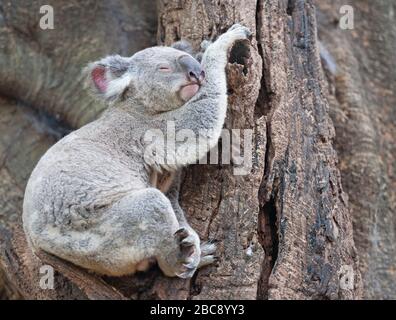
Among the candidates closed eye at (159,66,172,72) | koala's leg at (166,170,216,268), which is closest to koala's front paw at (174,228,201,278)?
koala's leg at (166,170,216,268)

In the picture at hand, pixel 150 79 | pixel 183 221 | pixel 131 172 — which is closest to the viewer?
pixel 183 221

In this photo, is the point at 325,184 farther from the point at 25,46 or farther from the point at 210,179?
the point at 25,46

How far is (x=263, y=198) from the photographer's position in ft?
17.4

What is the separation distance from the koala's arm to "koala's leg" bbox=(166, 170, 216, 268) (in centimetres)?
28

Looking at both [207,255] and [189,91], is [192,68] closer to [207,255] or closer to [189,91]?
[189,91]

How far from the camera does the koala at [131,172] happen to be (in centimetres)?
478

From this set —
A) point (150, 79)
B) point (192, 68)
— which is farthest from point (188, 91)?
point (150, 79)

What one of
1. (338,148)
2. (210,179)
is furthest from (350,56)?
(210,179)

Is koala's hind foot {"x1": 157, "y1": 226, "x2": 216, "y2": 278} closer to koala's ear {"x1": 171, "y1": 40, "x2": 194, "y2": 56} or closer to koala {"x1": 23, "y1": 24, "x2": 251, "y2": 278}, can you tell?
koala {"x1": 23, "y1": 24, "x2": 251, "y2": 278}

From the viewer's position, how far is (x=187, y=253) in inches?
189

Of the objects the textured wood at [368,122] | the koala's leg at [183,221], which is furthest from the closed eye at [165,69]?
the textured wood at [368,122]

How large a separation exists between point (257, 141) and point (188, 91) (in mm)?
664

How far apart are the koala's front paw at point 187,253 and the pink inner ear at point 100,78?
157 cm

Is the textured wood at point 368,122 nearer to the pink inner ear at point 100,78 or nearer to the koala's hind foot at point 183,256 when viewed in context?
the pink inner ear at point 100,78
